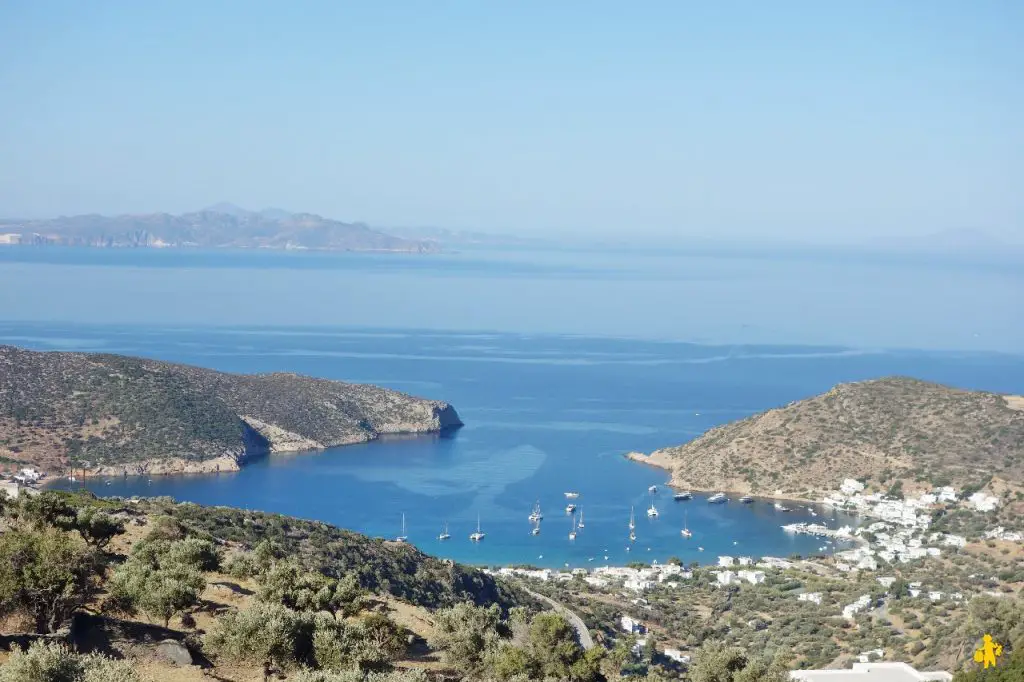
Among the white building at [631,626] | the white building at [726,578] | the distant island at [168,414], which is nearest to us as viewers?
the white building at [631,626]

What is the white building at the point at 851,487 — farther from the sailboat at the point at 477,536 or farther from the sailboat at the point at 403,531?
the sailboat at the point at 403,531

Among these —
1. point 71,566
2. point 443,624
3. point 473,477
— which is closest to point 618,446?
point 473,477

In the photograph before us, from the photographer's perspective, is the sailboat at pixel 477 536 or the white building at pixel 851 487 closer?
the sailboat at pixel 477 536

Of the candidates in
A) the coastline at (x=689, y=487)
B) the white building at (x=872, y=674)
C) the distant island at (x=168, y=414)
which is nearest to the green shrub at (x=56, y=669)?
the white building at (x=872, y=674)

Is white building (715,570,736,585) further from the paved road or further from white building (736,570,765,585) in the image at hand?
the paved road

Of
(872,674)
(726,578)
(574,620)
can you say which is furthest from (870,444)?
(872,674)

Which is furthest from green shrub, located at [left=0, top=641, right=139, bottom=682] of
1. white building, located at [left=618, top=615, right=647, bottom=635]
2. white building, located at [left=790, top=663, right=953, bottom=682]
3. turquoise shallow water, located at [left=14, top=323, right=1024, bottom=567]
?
turquoise shallow water, located at [left=14, top=323, right=1024, bottom=567]

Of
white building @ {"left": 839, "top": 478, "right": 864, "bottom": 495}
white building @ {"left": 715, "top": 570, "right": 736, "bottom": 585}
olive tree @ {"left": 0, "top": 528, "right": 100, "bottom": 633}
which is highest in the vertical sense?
olive tree @ {"left": 0, "top": 528, "right": 100, "bottom": 633}
